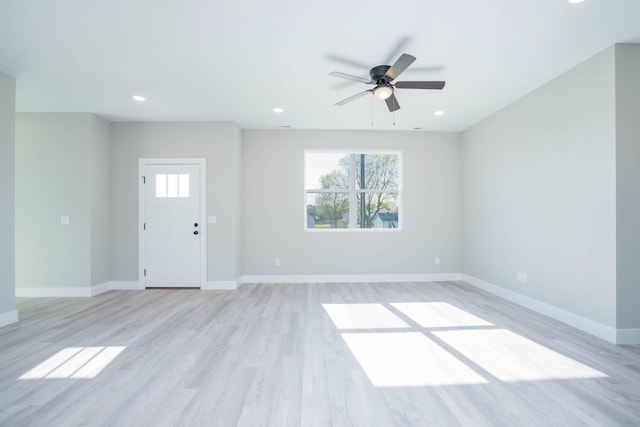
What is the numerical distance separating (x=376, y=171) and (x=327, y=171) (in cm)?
92

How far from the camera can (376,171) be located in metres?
6.04

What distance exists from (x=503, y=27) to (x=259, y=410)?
332 cm

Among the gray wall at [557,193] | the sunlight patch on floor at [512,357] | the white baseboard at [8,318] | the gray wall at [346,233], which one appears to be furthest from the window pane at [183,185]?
the gray wall at [557,193]

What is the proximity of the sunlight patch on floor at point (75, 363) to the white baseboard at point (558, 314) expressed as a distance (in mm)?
4295

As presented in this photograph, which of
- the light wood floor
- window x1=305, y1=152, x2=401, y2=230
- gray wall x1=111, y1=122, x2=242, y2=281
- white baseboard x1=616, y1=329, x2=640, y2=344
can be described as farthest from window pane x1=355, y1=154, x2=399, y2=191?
white baseboard x1=616, y1=329, x2=640, y2=344

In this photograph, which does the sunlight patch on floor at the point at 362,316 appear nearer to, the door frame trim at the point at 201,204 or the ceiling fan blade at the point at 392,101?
the door frame trim at the point at 201,204

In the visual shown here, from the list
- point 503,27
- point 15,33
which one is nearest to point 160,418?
point 15,33

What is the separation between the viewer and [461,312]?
3875 mm

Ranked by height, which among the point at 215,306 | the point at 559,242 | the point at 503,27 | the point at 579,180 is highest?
the point at 503,27

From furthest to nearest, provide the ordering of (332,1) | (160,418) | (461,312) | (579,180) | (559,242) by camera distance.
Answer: (461,312) → (559,242) → (579,180) → (332,1) → (160,418)

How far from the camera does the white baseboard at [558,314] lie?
2.99 m

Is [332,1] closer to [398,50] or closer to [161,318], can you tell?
[398,50]

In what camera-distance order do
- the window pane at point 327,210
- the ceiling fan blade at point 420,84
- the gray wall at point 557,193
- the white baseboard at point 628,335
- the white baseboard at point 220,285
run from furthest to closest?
the window pane at point 327,210, the white baseboard at point 220,285, the ceiling fan blade at point 420,84, the gray wall at point 557,193, the white baseboard at point 628,335

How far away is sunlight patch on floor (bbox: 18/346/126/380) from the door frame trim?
241 cm
